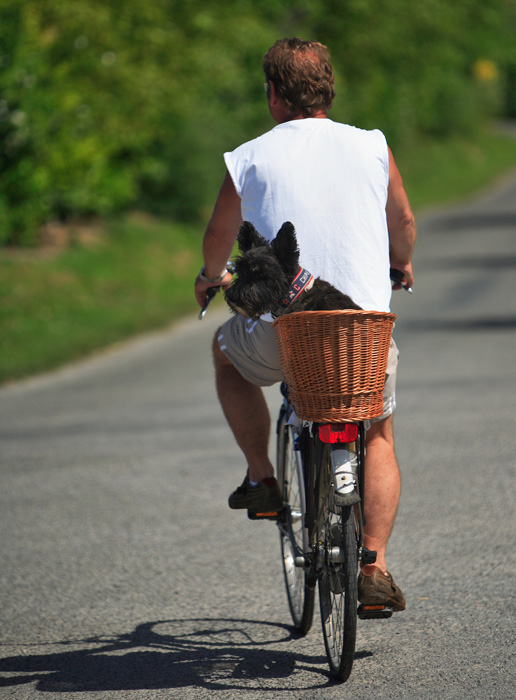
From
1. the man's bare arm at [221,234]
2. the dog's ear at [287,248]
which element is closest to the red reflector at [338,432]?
the dog's ear at [287,248]

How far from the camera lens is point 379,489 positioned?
142 inches

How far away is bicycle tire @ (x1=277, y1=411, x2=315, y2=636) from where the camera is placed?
13.0ft

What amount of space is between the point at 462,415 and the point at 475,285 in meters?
9.78

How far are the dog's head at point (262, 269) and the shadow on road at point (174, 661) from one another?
51.3 inches

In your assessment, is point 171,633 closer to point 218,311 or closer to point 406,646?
point 406,646

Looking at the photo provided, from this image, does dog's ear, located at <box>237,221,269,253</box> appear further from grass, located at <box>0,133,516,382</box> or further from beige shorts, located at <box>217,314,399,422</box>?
grass, located at <box>0,133,516,382</box>

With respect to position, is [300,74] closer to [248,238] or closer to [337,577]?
[248,238]

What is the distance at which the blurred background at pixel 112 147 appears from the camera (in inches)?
Answer: 627

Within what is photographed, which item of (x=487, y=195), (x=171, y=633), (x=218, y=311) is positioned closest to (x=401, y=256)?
(x=171, y=633)

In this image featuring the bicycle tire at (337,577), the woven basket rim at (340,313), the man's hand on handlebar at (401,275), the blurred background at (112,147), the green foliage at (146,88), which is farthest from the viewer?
the green foliage at (146,88)

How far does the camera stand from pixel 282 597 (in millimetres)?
4457

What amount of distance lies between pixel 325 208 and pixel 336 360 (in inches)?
22.1

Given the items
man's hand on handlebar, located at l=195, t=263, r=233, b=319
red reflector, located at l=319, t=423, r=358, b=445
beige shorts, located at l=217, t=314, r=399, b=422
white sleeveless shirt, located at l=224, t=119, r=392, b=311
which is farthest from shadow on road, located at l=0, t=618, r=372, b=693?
white sleeveless shirt, located at l=224, t=119, r=392, b=311

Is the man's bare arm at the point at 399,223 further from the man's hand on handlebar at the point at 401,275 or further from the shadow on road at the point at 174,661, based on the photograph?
the shadow on road at the point at 174,661
